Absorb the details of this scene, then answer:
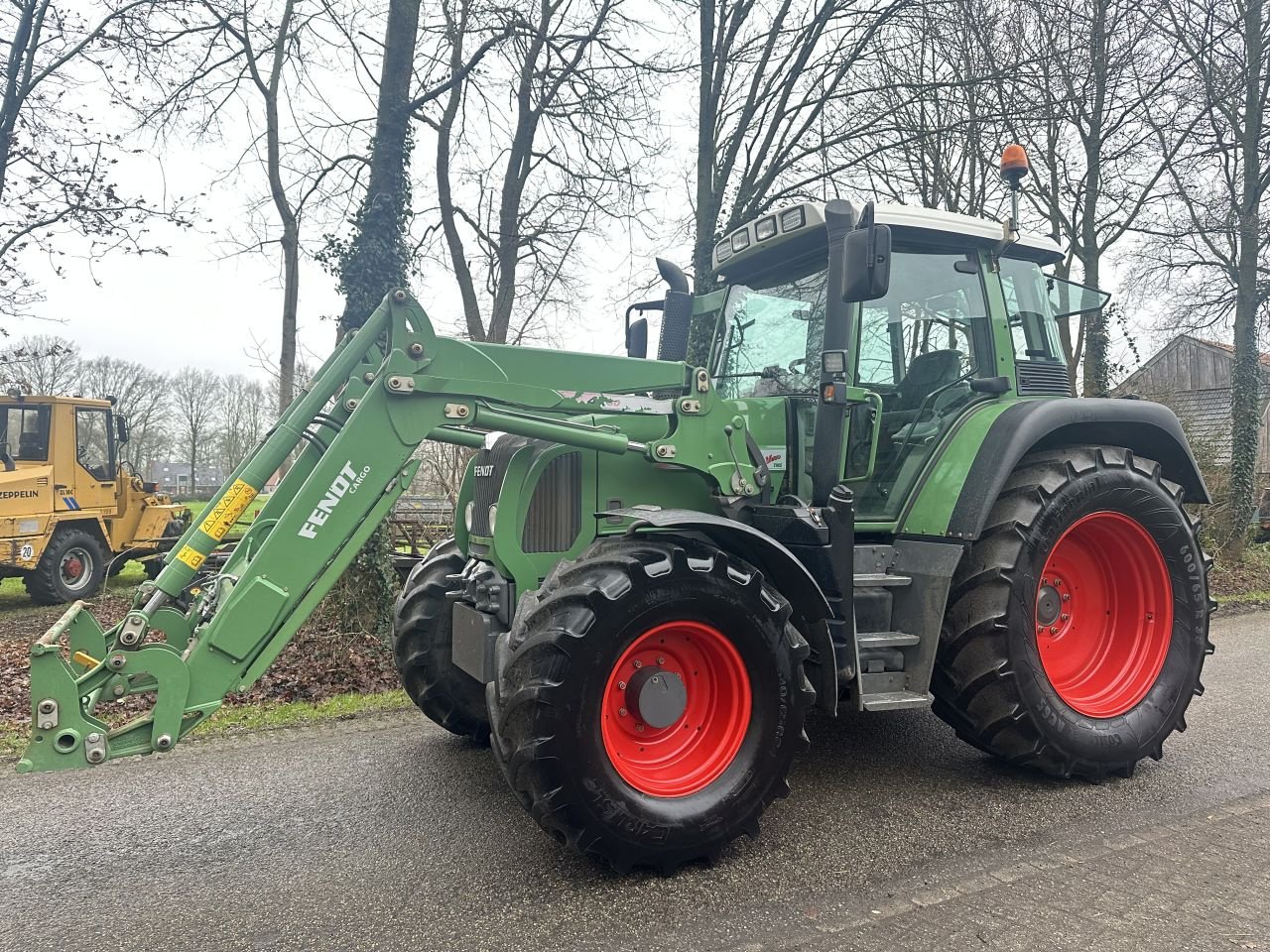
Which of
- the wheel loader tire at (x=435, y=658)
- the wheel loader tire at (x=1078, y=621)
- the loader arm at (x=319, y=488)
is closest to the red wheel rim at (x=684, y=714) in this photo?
the loader arm at (x=319, y=488)

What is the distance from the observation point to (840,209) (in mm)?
3781

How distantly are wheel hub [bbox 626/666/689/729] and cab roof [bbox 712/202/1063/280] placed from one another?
7.40ft

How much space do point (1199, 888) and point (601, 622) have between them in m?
2.22

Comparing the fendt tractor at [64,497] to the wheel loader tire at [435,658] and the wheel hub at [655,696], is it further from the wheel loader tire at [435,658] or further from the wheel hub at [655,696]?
the wheel hub at [655,696]

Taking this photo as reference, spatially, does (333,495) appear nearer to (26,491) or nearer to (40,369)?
(26,491)

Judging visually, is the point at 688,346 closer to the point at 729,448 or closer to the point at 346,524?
the point at 729,448

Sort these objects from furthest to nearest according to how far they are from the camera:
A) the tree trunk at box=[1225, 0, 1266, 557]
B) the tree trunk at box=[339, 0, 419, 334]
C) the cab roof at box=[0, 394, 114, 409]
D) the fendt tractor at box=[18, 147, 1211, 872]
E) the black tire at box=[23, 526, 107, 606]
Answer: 1. the tree trunk at box=[1225, 0, 1266, 557]
2. the cab roof at box=[0, 394, 114, 409]
3. the black tire at box=[23, 526, 107, 606]
4. the tree trunk at box=[339, 0, 419, 334]
5. the fendt tractor at box=[18, 147, 1211, 872]

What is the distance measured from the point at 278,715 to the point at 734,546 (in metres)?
3.25

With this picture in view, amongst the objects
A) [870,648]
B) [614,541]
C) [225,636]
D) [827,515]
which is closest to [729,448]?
[827,515]

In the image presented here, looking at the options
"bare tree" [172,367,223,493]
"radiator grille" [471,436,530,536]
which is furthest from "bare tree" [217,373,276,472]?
"radiator grille" [471,436,530,536]

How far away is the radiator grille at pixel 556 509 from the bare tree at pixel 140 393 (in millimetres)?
44932

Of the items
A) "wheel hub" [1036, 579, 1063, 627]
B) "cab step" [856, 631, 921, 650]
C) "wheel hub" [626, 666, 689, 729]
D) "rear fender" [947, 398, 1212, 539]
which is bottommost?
"wheel hub" [626, 666, 689, 729]

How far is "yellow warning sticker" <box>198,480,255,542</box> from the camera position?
343cm

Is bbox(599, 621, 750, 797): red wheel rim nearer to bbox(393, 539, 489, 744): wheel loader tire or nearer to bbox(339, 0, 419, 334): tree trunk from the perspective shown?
bbox(393, 539, 489, 744): wheel loader tire
